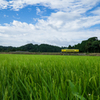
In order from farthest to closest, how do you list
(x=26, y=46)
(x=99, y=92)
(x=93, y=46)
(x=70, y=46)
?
(x=26, y=46), (x=70, y=46), (x=93, y=46), (x=99, y=92)

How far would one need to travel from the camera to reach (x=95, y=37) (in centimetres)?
6656

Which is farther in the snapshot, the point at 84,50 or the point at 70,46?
the point at 70,46

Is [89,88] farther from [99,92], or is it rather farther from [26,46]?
[26,46]

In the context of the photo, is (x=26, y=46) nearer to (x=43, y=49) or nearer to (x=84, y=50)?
(x=43, y=49)

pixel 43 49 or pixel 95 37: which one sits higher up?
pixel 95 37

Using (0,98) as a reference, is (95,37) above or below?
above

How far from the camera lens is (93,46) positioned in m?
54.5

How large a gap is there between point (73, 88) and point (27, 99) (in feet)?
1.24

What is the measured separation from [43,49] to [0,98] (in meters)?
89.8

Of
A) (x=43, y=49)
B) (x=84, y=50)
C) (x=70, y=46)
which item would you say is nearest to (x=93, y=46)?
(x=84, y=50)

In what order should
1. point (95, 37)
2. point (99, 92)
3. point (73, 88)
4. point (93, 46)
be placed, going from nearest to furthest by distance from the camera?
point (73, 88)
point (99, 92)
point (93, 46)
point (95, 37)

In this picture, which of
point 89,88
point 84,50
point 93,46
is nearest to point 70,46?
point 84,50

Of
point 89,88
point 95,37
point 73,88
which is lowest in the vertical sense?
point 89,88

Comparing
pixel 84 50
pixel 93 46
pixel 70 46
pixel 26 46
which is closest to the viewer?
pixel 93 46
